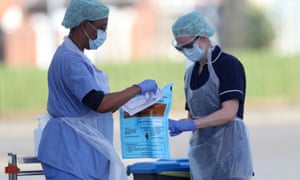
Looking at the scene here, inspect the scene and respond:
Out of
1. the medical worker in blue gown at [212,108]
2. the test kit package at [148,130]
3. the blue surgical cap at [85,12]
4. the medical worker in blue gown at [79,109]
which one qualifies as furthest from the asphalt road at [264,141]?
the blue surgical cap at [85,12]

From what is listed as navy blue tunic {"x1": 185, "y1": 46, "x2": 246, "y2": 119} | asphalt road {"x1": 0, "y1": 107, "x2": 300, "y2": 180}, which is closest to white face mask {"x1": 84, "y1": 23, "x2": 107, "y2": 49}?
navy blue tunic {"x1": 185, "y1": 46, "x2": 246, "y2": 119}

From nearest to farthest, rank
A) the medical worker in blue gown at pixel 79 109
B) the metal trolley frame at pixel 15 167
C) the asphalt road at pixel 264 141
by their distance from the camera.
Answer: the medical worker in blue gown at pixel 79 109
the metal trolley frame at pixel 15 167
the asphalt road at pixel 264 141

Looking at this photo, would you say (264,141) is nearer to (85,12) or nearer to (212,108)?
(212,108)

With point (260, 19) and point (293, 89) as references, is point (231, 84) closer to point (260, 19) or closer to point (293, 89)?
point (293, 89)

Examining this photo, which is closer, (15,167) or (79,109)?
(79,109)

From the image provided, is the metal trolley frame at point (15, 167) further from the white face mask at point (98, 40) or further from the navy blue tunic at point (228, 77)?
the navy blue tunic at point (228, 77)

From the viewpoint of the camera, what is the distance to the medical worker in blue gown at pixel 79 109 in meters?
4.78

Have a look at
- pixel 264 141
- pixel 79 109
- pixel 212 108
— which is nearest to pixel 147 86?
pixel 79 109

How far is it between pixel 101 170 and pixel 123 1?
118 feet

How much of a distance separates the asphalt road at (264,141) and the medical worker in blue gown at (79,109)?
2.10 meters

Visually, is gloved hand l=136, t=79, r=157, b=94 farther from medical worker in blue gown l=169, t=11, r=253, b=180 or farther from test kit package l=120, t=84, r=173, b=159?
medical worker in blue gown l=169, t=11, r=253, b=180

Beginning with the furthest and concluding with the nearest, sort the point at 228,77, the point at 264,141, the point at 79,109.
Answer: the point at 264,141 → the point at 228,77 → the point at 79,109

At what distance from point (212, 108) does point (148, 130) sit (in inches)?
16.7

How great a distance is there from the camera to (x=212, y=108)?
16.9 ft
